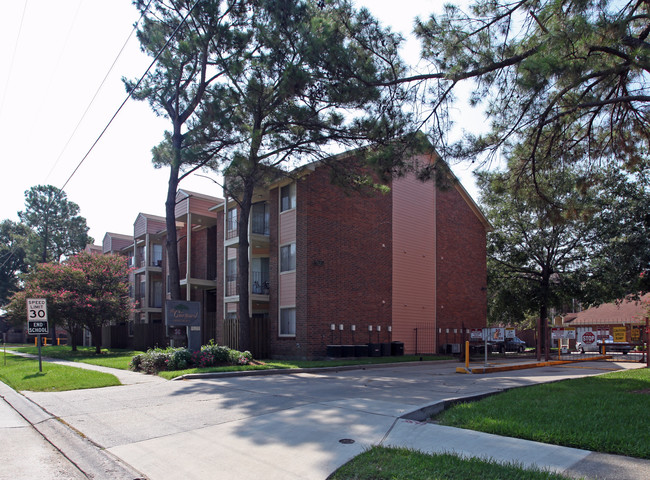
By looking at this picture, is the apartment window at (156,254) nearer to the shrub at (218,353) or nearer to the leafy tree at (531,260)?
the shrub at (218,353)

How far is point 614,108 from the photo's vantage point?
13484 mm

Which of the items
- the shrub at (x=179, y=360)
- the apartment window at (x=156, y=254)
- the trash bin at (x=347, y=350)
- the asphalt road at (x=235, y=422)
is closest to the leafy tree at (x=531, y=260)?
the trash bin at (x=347, y=350)

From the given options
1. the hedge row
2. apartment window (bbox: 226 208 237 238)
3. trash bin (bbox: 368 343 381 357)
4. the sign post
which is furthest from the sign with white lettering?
trash bin (bbox: 368 343 381 357)

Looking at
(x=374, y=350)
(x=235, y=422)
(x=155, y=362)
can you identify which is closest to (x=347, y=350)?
(x=374, y=350)

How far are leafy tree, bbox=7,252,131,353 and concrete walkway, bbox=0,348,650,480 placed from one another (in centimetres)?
1699

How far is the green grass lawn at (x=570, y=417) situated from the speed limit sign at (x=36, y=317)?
14.5m

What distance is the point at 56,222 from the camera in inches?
2527

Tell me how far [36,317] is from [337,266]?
41.2ft

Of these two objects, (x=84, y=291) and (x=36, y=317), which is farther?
(x=84, y=291)

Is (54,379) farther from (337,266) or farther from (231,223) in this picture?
(231,223)

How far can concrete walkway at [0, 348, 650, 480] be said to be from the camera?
6.03m

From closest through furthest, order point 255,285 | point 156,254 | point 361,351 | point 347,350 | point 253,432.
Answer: point 253,432, point 347,350, point 361,351, point 255,285, point 156,254

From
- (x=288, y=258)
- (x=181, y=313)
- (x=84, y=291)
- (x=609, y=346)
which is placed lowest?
(x=609, y=346)

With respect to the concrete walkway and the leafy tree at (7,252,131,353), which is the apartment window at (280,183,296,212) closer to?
the leafy tree at (7,252,131,353)
